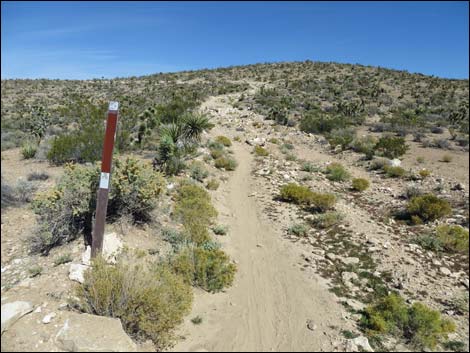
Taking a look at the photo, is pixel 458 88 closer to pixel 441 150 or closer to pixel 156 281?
pixel 441 150

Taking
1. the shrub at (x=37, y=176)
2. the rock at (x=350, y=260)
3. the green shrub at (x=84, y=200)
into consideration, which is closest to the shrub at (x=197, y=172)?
the green shrub at (x=84, y=200)

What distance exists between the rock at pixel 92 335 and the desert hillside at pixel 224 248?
0.06ft

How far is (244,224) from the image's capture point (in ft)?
28.4

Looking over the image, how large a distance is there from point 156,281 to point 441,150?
15.6 metres

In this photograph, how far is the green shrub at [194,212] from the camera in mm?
7048

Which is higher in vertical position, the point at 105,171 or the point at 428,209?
the point at 105,171

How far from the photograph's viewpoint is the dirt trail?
4195mm

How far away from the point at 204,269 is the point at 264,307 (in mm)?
1211

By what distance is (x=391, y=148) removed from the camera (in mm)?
14672

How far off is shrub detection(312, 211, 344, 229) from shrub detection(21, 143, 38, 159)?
9.55 m

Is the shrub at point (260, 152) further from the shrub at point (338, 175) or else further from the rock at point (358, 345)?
the rock at point (358, 345)

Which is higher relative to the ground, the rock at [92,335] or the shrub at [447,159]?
the shrub at [447,159]

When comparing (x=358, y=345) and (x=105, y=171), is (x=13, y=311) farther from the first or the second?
(x=358, y=345)

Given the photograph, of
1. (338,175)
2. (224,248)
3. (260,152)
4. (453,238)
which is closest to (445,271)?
(453,238)
